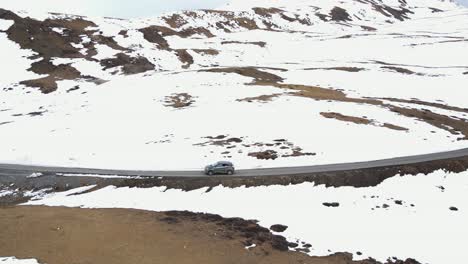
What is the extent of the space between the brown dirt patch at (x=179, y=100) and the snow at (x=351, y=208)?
117 ft

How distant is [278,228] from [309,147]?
19.8 m

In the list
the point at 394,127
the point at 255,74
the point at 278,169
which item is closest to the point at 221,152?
the point at 278,169

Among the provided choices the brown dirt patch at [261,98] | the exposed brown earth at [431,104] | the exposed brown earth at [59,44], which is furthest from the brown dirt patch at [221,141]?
the exposed brown earth at [59,44]

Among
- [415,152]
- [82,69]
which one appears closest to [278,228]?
[415,152]

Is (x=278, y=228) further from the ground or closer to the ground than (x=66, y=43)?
closer to the ground

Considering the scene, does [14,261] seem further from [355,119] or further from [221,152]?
[355,119]

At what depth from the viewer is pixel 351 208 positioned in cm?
3444

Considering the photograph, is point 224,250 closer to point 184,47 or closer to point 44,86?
point 44,86

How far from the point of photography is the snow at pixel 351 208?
95.9ft

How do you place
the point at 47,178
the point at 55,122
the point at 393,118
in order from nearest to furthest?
the point at 47,178, the point at 393,118, the point at 55,122

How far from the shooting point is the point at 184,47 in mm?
132375

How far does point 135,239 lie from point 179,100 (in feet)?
168

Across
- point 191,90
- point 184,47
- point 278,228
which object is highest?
point 184,47

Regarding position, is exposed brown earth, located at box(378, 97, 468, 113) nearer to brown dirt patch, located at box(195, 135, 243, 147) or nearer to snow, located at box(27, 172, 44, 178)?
brown dirt patch, located at box(195, 135, 243, 147)
